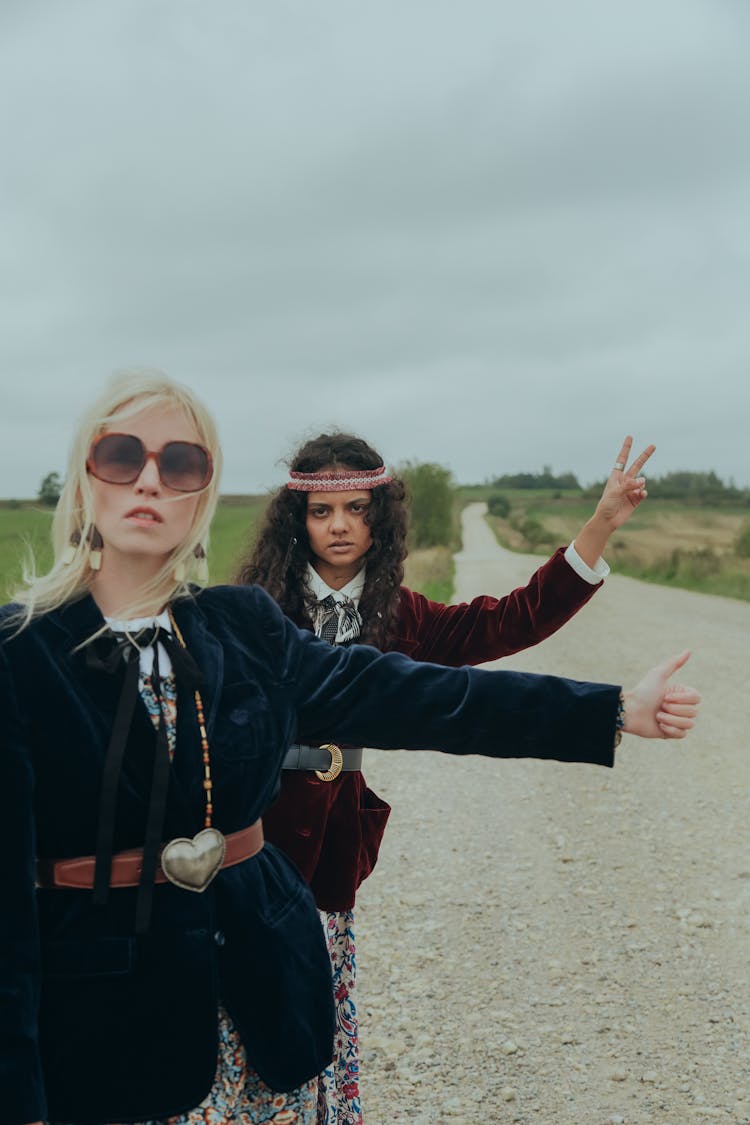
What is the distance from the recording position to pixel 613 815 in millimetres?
6535

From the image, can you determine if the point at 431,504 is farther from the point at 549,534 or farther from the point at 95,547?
the point at 95,547

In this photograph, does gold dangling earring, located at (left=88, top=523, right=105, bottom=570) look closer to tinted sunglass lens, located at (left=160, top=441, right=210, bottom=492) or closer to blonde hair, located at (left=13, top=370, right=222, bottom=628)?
blonde hair, located at (left=13, top=370, right=222, bottom=628)

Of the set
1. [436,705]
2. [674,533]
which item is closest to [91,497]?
[436,705]

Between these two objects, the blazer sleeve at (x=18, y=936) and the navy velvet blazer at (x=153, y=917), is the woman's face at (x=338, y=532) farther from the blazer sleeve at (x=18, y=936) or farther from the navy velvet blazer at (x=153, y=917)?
the blazer sleeve at (x=18, y=936)

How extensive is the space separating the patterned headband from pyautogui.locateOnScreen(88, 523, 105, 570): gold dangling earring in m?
1.35

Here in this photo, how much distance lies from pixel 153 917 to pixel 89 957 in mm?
110

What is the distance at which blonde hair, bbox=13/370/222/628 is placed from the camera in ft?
5.88

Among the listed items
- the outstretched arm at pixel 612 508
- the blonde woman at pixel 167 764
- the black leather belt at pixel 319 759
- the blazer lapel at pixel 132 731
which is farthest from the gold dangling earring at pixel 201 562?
the outstretched arm at pixel 612 508

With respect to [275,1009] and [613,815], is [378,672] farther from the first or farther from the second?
[613,815]

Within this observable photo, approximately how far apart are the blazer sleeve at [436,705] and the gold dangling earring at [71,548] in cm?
35

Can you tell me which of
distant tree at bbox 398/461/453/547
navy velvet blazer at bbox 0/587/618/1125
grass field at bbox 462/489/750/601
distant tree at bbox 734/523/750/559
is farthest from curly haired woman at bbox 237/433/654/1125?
distant tree at bbox 398/461/453/547

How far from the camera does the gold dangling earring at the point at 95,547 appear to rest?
1.79m

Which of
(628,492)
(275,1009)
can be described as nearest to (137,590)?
(275,1009)

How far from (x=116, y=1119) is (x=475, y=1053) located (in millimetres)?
2372
